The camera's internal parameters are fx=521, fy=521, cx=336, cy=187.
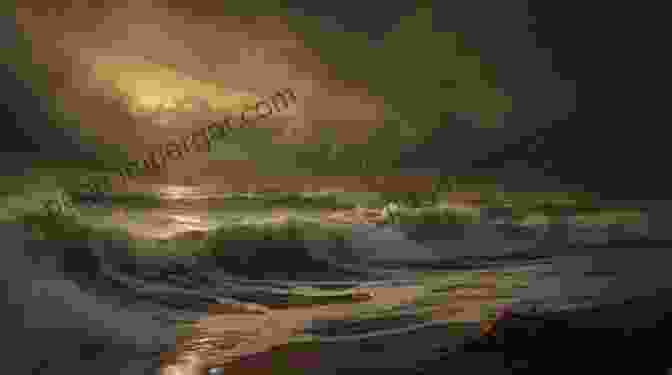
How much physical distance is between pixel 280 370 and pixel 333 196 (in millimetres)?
1028

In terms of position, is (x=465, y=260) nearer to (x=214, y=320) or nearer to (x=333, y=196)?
(x=333, y=196)

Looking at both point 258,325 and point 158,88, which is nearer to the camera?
point 158,88

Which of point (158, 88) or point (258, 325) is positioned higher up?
point (158, 88)

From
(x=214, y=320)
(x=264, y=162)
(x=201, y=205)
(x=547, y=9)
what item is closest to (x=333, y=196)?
(x=264, y=162)

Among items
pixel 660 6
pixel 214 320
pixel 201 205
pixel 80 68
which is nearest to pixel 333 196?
pixel 201 205

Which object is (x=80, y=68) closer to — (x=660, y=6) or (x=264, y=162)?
(x=264, y=162)

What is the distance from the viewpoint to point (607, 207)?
3598 mm

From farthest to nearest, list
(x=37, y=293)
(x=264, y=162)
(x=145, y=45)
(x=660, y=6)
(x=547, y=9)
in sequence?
(x=660, y=6) < (x=547, y=9) < (x=264, y=162) < (x=145, y=45) < (x=37, y=293)

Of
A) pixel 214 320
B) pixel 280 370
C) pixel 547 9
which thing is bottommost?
pixel 280 370

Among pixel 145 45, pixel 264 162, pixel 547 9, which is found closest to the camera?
pixel 145 45

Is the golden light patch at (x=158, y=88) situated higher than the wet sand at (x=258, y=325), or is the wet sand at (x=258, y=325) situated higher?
the golden light patch at (x=158, y=88)

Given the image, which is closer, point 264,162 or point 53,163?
point 53,163

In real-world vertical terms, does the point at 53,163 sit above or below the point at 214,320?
above

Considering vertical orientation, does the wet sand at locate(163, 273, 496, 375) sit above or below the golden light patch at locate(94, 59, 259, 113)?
below
